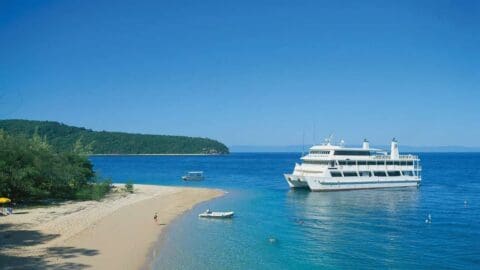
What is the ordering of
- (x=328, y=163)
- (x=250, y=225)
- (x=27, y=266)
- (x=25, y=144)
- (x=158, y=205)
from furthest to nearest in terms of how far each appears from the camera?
(x=328, y=163) → (x=158, y=205) → (x=25, y=144) → (x=250, y=225) → (x=27, y=266)

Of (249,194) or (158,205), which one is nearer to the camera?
(158,205)

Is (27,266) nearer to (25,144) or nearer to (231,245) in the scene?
(231,245)

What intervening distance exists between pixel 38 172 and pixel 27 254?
71.1ft

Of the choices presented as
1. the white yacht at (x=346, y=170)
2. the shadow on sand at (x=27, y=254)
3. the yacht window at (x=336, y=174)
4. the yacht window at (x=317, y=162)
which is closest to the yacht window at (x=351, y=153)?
the white yacht at (x=346, y=170)

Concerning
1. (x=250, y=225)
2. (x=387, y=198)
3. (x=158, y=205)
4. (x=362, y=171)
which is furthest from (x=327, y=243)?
(x=362, y=171)

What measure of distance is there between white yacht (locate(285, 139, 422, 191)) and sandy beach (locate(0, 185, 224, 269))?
77.6 feet

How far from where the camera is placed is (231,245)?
33.6m

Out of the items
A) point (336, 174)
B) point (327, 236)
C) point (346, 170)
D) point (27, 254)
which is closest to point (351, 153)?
point (346, 170)

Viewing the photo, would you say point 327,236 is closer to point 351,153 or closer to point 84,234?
point 84,234

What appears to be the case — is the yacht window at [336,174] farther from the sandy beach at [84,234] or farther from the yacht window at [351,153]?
the sandy beach at [84,234]

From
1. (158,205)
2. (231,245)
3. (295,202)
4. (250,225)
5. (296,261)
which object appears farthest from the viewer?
(295,202)

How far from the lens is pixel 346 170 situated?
234 feet

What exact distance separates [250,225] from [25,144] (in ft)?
93.1

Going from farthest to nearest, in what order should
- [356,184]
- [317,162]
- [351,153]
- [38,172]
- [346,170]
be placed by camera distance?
[356,184]
[351,153]
[346,170]
[317,162]
[38,172]
